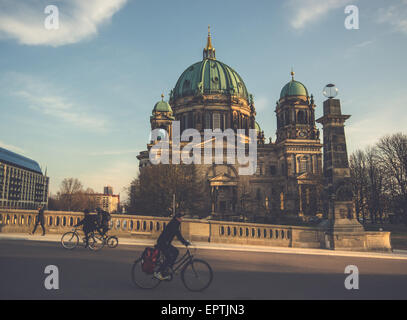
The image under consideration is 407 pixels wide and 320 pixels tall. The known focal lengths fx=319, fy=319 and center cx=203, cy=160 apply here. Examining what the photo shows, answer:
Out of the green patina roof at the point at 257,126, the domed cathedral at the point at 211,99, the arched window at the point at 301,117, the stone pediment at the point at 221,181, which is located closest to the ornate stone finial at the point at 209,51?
the domed cathedral at the point at 211,99

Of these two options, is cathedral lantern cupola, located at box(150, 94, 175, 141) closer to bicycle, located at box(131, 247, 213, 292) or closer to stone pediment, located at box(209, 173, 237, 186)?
stone pediment, located at box(209, 173, 237, 186)

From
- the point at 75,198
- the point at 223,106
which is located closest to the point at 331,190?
the point at 223,106

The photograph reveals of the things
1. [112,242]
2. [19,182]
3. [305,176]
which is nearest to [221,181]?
[305,176]

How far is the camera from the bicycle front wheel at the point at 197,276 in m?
7.56

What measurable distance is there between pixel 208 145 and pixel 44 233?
166ft

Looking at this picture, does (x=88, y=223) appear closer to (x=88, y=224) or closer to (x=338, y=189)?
(x=88, y=224)

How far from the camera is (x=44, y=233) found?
56.4 feet

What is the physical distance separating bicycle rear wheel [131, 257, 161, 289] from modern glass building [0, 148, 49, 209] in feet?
385

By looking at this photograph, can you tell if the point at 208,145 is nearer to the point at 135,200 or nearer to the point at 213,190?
the point at 213,190

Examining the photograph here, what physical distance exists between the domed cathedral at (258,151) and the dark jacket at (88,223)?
147ft

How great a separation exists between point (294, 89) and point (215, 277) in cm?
6422

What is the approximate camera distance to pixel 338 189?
59.3 ft

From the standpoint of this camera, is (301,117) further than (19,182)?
No
